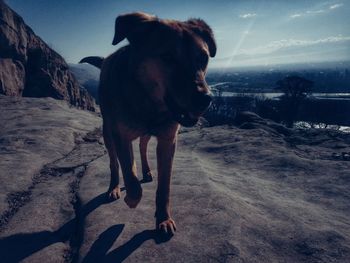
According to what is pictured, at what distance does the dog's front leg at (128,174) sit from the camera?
343 centimetres

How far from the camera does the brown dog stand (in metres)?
3.14

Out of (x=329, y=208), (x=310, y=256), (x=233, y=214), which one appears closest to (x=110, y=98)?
(x=233, y=214)

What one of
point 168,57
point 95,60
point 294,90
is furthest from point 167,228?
point 294,90

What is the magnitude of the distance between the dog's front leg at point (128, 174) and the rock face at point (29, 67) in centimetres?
985

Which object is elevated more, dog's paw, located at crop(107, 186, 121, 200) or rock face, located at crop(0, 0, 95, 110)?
rock face, located at crop(0, 0, 95, 110)

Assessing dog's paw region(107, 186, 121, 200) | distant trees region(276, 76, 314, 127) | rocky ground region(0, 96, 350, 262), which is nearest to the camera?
rocky ground region(0, 96, 350, 262)

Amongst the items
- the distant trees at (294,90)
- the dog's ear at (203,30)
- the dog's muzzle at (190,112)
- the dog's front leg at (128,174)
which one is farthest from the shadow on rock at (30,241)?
the distant trees at (294,90)

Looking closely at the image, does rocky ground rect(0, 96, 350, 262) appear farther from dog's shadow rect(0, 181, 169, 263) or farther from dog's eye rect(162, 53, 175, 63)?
dog's eye rect(162, 53, 175, 63)

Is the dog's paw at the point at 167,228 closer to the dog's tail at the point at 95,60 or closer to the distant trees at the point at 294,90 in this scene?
the dog's tail at the point at 95,60

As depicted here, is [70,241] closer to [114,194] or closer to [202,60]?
[114,194]

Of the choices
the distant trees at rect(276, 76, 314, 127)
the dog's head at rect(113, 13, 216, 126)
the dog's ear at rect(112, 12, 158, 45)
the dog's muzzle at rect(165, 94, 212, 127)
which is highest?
the dog's ear at rect(112, 12, 158, 45)

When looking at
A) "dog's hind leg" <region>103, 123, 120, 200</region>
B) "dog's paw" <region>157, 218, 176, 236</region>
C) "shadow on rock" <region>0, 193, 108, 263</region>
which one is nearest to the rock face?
"dog's hind leg" <region>103, 123, 120, 200</region>

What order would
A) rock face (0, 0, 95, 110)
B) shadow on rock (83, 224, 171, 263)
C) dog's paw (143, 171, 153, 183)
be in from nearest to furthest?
1. shadow on rock (83, 224, 171, 263)
2. dog's paw (143, 171, 153, 183)
3. rock face (0, 0, 95, 110)

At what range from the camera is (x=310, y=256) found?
2828mm
